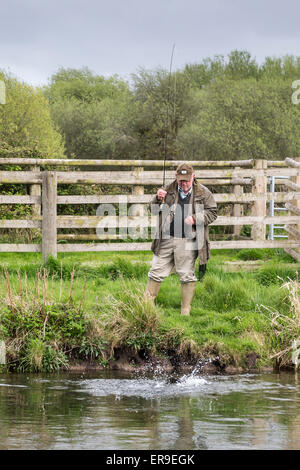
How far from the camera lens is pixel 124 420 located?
22.9 feet

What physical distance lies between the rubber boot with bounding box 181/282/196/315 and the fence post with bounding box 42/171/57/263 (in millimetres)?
2913

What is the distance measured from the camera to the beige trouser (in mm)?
9711

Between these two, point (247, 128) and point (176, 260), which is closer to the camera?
point (176, 260)

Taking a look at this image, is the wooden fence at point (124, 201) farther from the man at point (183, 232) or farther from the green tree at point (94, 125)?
the green tree at point (94, 125)

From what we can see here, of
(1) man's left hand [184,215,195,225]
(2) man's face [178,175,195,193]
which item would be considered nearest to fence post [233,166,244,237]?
(2) man's face [178,175,195,193]

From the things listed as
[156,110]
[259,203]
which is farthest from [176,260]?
[156,110]

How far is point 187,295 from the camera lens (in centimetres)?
983

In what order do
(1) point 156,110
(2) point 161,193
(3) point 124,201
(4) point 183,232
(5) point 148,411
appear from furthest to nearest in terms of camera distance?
(1) point 156,110 < (3) point 124,201 < (4) point 183,232 < (2) point 161,193 < (5) point 148,411

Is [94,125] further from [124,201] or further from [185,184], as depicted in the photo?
[185,184]

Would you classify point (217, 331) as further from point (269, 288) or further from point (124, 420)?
point (124, 420)

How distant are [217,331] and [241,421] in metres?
2.37

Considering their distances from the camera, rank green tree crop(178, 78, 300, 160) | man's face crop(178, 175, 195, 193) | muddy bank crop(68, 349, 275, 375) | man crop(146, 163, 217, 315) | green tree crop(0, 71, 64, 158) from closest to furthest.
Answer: muddy bank crop(68, 349, 275, 375)
man's face crop(178, 175, 195, 193)
man crop(146, 163, 217, 315)
green tree crop(0, 71, 64, 158)
green tree crop(178, 78, 300, 160)

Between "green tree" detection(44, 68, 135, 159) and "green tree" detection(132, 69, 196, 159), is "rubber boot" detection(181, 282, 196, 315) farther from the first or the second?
"green tree" detection(44, 68, 135, 159)

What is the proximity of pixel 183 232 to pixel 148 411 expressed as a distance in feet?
9.51
